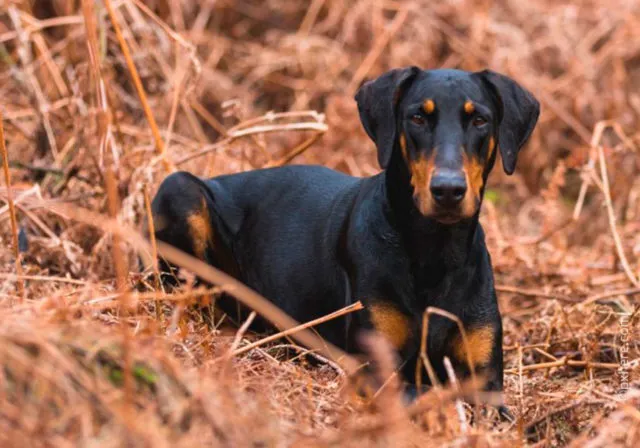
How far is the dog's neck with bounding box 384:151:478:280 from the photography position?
14.5ft

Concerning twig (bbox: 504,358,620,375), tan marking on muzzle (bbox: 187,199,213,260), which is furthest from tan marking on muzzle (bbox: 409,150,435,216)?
tan marking on muzzle (bbox: 187,199,213,260)

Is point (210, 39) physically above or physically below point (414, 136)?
below

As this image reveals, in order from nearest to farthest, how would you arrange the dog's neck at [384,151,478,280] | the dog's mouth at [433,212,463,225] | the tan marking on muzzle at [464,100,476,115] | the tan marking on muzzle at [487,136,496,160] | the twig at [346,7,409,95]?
1. the dog's mouth at [433,212,463,225]
2. the tan marking on muzzle at [464,100,476,115]
3. the tan marking on muzzle at [487,136,496,160]
4. the dog's neck at [384,151,478,280]
5. the twig at [346,7,409,95]

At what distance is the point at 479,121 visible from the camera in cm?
426

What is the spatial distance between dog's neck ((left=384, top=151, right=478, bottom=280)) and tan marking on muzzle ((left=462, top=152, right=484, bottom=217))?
0.27m

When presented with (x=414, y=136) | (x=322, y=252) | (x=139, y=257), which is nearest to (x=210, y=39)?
(x=139, y=257)

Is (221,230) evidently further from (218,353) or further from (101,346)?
(101,346)

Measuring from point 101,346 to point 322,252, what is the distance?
81.8 inches

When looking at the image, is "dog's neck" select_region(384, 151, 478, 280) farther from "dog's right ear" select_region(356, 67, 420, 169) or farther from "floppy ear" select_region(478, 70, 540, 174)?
"floppy ear" select_region(478, 70, 540, 174)

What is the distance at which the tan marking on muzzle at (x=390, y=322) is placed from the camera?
4.34m

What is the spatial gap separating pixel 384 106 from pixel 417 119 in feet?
0.65

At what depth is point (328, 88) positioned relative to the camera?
380 inches

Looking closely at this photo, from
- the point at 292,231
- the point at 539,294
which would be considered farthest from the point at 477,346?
the point at 539,294

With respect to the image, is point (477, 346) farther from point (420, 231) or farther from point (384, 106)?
point (384, 106)
